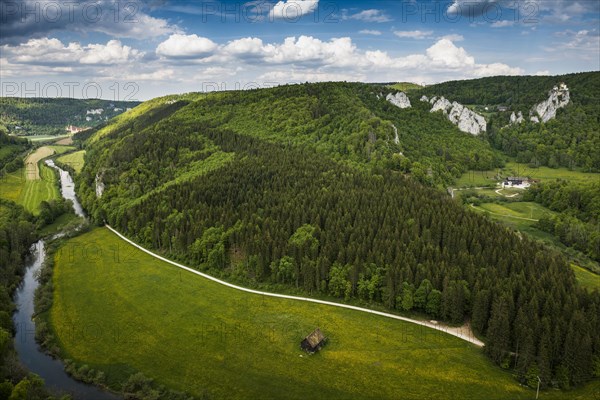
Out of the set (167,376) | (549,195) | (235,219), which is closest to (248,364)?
(167,376)

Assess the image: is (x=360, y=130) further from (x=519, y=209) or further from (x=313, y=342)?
(x=313, y=342)

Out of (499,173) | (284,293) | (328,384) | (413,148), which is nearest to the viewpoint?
(328,384)

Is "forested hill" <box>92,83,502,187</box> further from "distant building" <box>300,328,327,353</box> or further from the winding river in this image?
the winding river

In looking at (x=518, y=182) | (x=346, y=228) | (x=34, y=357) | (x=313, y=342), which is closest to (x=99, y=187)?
(x=34, y=357)

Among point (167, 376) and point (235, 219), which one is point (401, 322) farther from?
point (235, 219)

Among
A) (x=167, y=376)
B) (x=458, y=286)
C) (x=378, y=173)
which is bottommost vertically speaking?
(x=167, y=376)

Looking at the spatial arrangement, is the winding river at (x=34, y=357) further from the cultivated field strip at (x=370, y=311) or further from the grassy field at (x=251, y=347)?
the cultivated field strip at (x=370, y=311)
